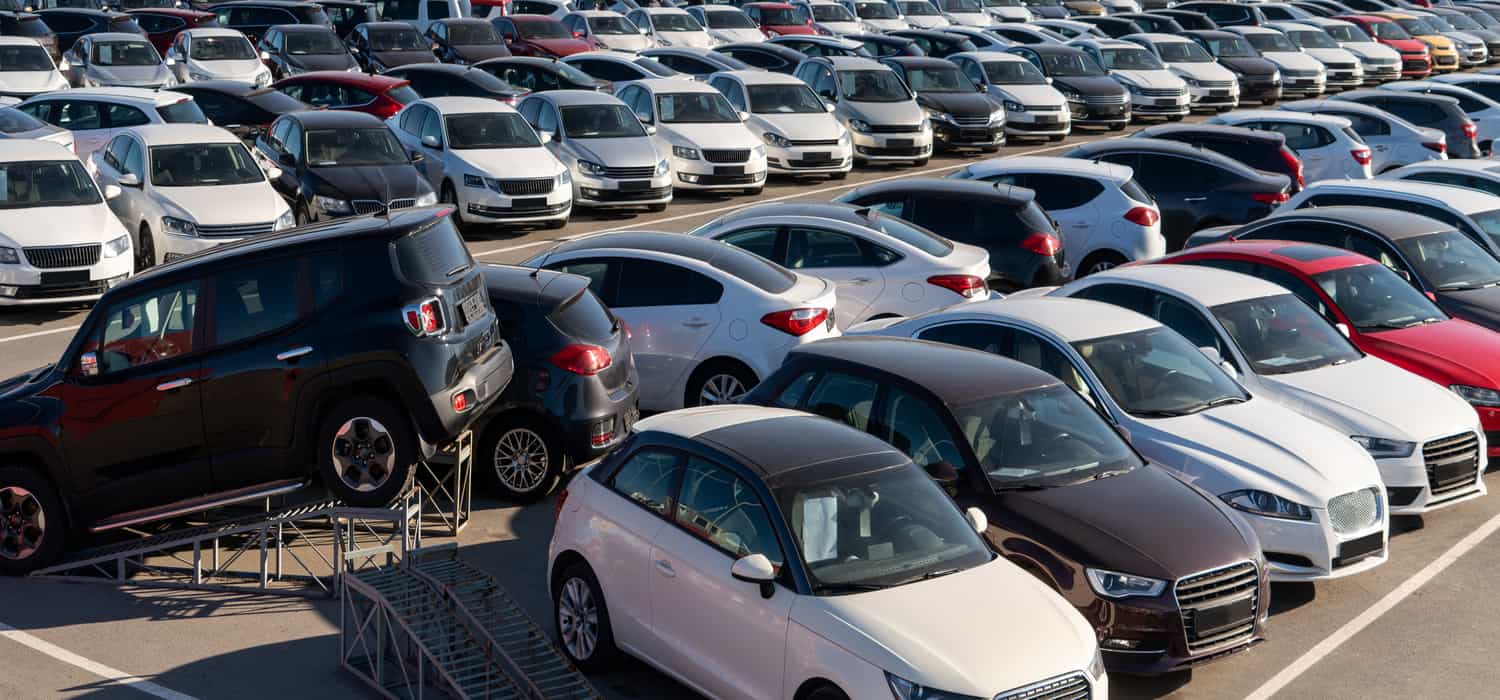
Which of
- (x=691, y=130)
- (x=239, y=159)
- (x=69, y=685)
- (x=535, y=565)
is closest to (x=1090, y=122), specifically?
(x=691, y=130)

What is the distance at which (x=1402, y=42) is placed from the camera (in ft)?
136

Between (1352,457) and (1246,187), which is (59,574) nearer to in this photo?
(1352,457)

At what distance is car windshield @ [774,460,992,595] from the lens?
7.50 metres

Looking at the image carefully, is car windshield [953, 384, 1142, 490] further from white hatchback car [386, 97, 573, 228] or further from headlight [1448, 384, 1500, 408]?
white hatchback car [386, 97, 573, 228]

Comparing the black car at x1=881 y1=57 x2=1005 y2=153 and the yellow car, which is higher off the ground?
the black car at x1=881 y1=57 x2=1005 y2=153

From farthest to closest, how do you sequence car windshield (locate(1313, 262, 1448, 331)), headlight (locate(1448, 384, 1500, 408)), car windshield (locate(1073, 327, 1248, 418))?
car windshield (locate(1313, 262, 1448, 331))
headlight (locate(1448, 384, 1500, 408))
car windshield (locate(1073, 327, 1248, 418))

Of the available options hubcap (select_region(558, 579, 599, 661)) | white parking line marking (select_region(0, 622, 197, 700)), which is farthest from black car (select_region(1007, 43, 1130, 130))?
white parking line marking (select_region(0, 622, 197, 700))

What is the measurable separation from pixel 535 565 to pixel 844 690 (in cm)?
387

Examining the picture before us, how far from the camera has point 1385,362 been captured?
12.2m

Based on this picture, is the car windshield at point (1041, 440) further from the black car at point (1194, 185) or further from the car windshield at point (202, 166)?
the car windshield at point (202, 166)

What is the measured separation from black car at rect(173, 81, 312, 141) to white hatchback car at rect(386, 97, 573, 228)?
8.92ft

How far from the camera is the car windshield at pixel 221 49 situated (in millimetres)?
29828

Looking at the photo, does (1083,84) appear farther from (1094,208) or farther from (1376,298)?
(1376,298)

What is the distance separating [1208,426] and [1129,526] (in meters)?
1.98
